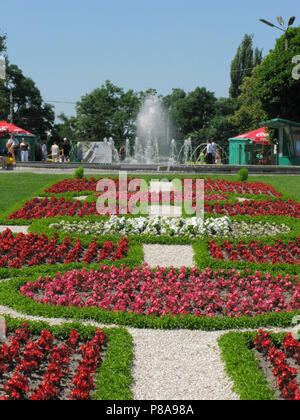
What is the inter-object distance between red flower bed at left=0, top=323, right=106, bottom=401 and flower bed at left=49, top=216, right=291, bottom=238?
4.39 metres

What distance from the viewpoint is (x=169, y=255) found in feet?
25.0

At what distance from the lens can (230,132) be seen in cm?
4950

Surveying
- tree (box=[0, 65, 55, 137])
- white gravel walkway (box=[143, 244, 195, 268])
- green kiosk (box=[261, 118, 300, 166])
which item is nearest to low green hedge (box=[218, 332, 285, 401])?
white gravel walkway (box=[143, 244, 195, 268])

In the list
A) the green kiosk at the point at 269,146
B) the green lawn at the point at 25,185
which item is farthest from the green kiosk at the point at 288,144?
the green lawn at the point at 25,185

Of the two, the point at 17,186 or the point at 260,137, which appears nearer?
the point at 17,186

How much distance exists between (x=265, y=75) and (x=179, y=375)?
28388 millimetres

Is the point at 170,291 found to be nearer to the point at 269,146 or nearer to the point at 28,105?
the point at 269,146

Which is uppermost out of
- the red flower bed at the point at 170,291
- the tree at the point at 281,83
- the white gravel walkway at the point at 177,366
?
the tree at the point at 281,83

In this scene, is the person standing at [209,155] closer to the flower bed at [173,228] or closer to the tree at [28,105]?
the flower bed at [173,228]

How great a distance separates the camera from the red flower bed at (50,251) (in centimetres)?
722

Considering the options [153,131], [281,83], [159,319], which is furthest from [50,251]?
[153,131]

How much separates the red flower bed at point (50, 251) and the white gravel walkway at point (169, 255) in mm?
383

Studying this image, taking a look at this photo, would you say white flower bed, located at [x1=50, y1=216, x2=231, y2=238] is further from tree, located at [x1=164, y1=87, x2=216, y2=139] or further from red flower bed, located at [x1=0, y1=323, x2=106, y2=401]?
tree, located at [x1=164, y1=87, x2=216, y2=139]

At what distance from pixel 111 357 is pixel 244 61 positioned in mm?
55563
